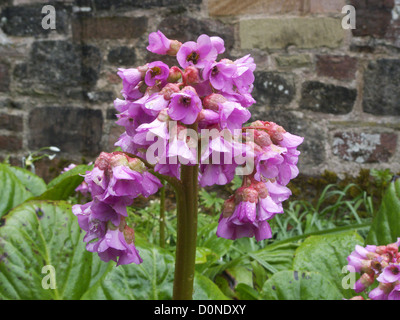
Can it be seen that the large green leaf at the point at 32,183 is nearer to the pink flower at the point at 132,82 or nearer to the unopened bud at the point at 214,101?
the pink flower at the point at 132,82

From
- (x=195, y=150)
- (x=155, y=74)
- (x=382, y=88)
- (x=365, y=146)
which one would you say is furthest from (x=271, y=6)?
(x=195, y=150)

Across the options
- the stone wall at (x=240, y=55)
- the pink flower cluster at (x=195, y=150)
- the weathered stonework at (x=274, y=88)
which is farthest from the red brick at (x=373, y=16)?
the pink flower cluster at (x=195, y=150)

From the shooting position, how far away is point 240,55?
2619mm

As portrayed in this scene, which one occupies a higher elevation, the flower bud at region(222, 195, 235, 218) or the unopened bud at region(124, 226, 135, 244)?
the flower bud at region(222, 195, 235, 218)

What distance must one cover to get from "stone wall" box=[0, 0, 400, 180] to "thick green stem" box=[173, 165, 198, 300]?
6.49 feet

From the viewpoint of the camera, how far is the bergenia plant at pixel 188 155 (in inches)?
24.0

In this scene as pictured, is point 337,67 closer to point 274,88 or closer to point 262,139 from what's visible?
point 274,88

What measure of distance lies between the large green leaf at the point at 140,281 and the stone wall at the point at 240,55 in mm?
1680

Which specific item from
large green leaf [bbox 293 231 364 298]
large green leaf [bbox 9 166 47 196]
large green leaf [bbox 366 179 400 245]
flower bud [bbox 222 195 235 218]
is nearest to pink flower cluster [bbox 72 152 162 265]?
flower bud [bbox 222 195 235 218]

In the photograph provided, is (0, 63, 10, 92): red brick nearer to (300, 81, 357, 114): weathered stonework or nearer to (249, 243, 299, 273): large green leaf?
(300, 81, 357, 114): weathered stonework

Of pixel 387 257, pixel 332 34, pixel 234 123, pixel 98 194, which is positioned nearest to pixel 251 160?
pixel 234 123

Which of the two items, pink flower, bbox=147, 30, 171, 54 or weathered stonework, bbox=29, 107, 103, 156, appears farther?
weathered stonework, bbox=29, 107, 103, 156

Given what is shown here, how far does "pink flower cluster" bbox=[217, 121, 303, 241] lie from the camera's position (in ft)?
2.07
